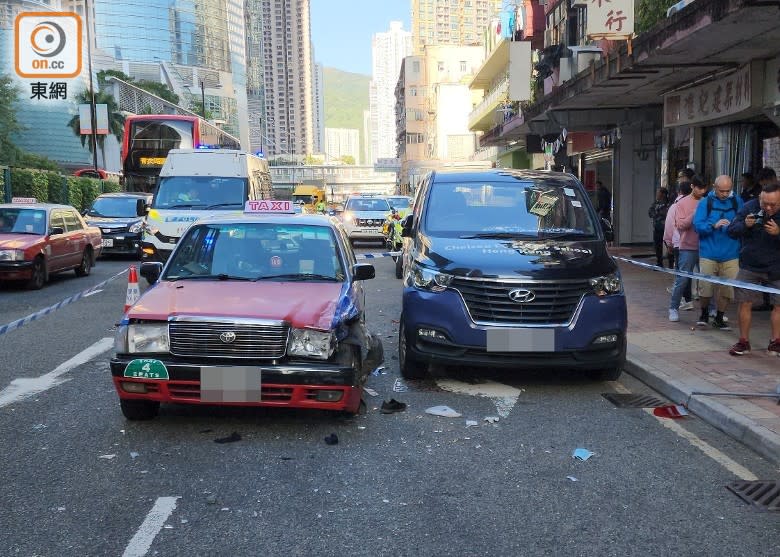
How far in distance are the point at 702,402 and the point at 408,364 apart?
8.15 ft

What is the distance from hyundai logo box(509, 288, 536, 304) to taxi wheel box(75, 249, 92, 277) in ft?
42.5

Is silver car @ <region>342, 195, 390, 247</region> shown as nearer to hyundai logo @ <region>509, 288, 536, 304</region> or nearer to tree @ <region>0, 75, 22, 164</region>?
hyundai logo @ <region>509, 288, 536, 304</region>

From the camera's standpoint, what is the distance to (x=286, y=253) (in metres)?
6.60

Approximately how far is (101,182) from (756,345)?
3558 centimetres

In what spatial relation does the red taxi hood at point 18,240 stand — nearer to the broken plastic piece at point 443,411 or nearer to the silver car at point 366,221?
the broken plastic piece at point 443,411

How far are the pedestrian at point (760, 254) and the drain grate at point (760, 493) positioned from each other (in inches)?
137

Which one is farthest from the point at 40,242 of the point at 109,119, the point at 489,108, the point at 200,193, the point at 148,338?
the point at 109,119

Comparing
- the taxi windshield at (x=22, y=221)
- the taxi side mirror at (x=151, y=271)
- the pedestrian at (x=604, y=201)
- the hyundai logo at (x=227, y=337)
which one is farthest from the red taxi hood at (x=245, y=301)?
the pedestrian at (x=604, y=201)

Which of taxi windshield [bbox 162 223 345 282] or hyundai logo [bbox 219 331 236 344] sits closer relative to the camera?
hyundai logo [bbox 219 331 236 344]

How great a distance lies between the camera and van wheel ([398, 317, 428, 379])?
278 inches

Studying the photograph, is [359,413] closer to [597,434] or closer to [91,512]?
[597,434]

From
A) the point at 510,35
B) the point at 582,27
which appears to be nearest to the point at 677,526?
the point at 582,27

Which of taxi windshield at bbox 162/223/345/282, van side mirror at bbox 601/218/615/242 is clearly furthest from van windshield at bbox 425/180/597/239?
taxi windshield at bbox 162/223/345/282

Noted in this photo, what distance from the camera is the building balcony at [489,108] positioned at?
39688 millimetres
